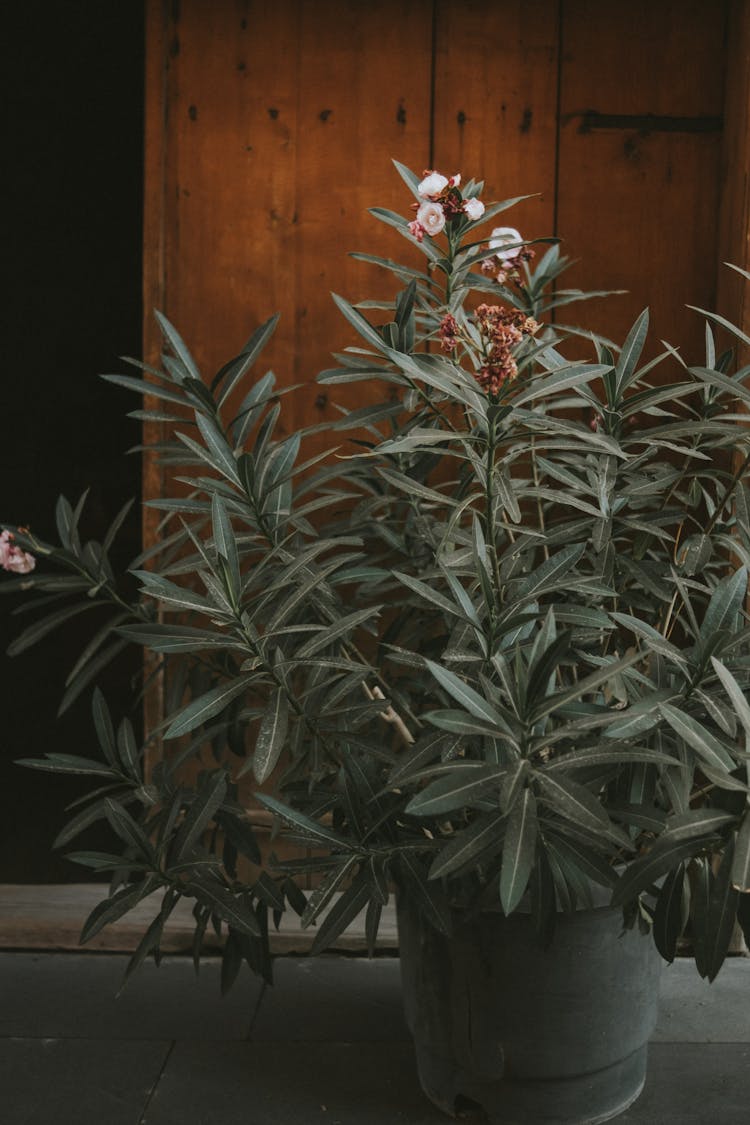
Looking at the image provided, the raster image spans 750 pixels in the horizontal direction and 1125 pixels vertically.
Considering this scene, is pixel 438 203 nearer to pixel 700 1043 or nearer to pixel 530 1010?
pixel 530 1010

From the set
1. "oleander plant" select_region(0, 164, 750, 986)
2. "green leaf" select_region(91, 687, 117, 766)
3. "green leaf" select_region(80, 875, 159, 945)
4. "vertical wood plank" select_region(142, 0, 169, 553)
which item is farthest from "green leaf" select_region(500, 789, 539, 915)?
"vertical wood plank" select_region(142, 0, 169, 553)

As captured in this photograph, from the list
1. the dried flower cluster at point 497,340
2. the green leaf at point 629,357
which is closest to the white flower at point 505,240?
the green leaf at point 629,357

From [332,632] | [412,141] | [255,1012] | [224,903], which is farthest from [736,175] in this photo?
[255,1012]

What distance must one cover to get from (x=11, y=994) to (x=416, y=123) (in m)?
1.94

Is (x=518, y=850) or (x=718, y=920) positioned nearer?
(x=518, y=850)

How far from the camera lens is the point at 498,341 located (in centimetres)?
149

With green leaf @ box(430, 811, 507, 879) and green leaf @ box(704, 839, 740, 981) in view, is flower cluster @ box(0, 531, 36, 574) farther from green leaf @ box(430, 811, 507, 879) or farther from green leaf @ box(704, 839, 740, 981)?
green leaf @ box(704, 839, 740, 981)

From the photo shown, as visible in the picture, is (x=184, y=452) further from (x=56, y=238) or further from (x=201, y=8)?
(x=201, y=8)

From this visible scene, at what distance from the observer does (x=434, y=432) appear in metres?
1.58

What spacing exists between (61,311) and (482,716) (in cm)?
159

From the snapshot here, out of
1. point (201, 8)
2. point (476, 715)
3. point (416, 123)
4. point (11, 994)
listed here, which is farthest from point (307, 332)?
point (11, 994)

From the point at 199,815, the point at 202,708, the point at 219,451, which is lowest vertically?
the point at 199,815

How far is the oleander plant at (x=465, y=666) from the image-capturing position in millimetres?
1440

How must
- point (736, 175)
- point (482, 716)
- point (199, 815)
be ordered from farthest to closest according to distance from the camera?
point (736, 175)
point (199, 815)
point (482, 716)
